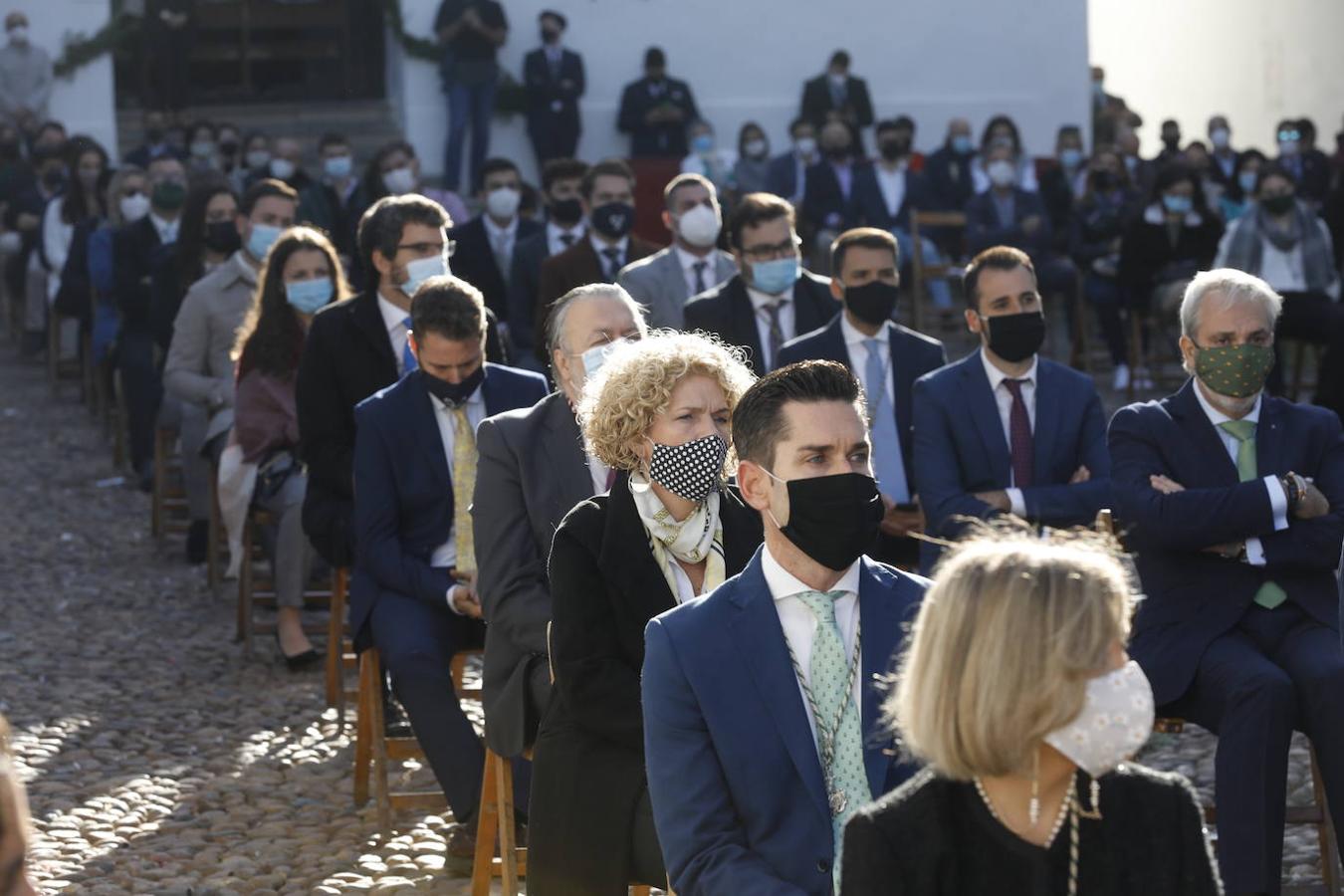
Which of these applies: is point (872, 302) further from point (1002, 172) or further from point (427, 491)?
point (1002, 172)

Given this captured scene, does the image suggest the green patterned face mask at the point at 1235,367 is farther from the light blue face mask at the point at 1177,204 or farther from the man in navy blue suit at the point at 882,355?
the light blue face mask at the point at 1177,204

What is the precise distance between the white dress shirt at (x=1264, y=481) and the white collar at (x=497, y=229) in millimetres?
7915

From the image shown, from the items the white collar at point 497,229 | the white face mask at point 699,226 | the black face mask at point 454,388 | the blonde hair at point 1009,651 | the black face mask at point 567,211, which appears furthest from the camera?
the white collar at point 497,229

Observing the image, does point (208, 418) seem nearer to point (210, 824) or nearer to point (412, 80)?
point (210, 824)

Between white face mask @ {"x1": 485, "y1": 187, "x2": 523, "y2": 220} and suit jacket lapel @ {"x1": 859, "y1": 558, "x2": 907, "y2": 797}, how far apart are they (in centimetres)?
1021

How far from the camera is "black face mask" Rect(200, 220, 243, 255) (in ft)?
36.3

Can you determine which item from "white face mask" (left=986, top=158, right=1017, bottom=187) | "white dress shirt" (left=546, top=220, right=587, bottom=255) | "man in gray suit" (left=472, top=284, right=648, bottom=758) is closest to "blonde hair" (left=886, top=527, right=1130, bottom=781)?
"man in gray suit" (left=472, top=284, right=648, bottom=758)

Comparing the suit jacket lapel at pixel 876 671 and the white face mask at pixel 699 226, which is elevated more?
the white face mask at pixel 699 226

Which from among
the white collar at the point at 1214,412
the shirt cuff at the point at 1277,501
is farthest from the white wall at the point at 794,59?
the shirt cuff at the point at 1277,501

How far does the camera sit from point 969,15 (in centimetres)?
2416

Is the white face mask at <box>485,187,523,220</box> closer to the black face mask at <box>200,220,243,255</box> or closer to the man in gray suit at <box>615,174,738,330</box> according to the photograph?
the black face mask at <box>200,220,243,255</box>

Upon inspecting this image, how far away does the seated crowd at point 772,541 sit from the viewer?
2.86 metres

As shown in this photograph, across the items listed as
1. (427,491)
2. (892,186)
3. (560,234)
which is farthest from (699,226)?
(892,186)

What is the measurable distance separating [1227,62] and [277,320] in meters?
22.2
